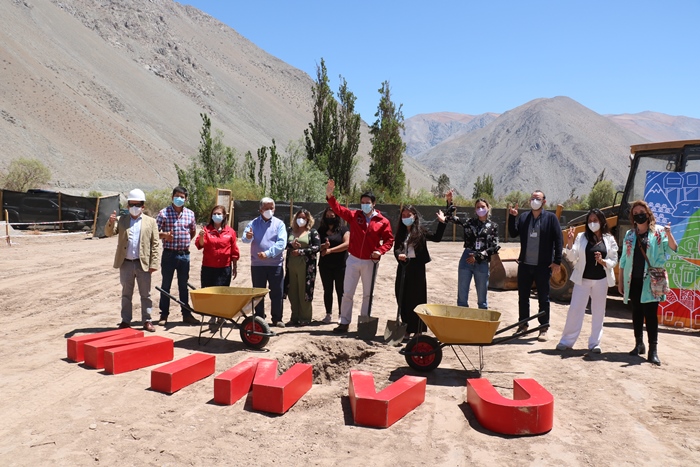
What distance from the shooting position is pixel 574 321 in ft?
22.9

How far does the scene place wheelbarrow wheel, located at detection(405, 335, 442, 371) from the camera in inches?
237

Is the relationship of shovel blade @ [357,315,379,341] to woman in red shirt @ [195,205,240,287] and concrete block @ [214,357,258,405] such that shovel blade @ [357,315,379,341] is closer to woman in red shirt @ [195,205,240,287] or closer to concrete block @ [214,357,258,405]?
woman in red shirt @ [195,205,240,287]

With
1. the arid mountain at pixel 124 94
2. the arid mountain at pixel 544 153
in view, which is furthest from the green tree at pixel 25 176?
the arid mountain at pixel 544 153

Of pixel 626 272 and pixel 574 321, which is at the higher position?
pixel 626 272

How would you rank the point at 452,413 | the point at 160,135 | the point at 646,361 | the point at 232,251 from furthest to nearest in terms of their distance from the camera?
the point at 160,135 → the point at 232,251 → the point at 646,361 → the point at 452,413

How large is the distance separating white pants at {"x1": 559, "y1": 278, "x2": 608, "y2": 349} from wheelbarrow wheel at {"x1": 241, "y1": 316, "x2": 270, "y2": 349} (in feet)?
11.6

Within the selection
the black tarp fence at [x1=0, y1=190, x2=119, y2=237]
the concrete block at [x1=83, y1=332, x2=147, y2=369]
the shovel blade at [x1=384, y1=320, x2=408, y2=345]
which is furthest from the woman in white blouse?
the black tarp fence at [x1=0, y1=190, x2=119, y2=237]

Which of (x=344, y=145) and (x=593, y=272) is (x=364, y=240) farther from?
(x=344, y=145)

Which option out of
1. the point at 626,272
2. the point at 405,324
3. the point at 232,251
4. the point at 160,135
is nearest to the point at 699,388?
the point at 626,272

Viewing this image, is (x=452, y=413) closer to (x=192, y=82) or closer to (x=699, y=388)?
(x=699, y=388)

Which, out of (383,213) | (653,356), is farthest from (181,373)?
(383,213)

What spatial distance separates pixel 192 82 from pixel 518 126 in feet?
226

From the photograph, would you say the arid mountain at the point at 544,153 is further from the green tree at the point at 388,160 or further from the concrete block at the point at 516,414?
the concrete block at the point at 516,414

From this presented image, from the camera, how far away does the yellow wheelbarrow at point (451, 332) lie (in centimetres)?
552
